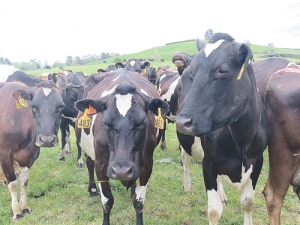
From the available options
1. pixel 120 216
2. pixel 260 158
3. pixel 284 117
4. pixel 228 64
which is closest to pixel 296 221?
pixel 260 158

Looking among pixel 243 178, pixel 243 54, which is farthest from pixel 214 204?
pixel 243 54

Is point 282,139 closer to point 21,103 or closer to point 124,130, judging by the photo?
point 124,130

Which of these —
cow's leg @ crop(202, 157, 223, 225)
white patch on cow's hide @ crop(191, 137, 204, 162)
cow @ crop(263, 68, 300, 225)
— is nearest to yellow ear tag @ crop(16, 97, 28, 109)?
white patch on cow's hide @ crop(191, 137, 204, 162)

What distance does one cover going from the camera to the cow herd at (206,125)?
2799 millimetres

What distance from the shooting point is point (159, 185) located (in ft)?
20.7

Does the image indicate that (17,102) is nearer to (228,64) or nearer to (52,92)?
(52,92)

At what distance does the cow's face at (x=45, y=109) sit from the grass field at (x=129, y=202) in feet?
4.38

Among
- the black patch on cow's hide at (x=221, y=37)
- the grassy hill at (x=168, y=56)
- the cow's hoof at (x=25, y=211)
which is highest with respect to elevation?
the black patch on cow's hide at (x=221, y=37)

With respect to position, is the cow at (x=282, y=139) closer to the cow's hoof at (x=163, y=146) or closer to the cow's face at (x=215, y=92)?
the cow's face at (x=215, y=92)

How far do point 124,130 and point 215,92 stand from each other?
1.22m

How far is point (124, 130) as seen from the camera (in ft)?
11.6

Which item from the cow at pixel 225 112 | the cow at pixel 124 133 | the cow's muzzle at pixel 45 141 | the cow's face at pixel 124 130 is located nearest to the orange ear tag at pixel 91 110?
the cow at pixel 124 133

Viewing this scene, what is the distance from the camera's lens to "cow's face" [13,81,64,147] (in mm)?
4703

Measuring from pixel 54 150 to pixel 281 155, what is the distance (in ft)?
24.6
